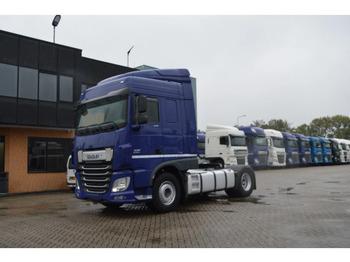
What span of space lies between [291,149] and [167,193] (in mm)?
27481

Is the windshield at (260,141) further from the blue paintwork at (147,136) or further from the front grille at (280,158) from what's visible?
the blue paintwork at (147,136)

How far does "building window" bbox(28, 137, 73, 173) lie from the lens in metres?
18.0

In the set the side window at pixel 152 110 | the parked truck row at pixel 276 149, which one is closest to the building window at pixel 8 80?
the parked truck row at pixel 276 149

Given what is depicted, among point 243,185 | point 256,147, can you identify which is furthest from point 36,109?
point 256,147

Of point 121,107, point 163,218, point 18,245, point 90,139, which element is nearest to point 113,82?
point 121,107

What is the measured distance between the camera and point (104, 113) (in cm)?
909

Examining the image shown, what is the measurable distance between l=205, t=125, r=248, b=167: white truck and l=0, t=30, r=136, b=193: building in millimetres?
10738

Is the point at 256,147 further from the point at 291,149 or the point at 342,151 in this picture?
the point at 342,151

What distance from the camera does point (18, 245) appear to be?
6168 millimetres

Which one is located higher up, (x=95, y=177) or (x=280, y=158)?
(x=280, y=158)

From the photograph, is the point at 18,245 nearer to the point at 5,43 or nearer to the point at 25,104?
the point at 25,104

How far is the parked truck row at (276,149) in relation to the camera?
25.4 meters

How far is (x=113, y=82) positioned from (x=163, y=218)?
3784 mm

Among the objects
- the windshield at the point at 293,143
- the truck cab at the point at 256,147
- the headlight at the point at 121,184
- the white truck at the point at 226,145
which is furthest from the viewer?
the windshield at the point at 293,143
